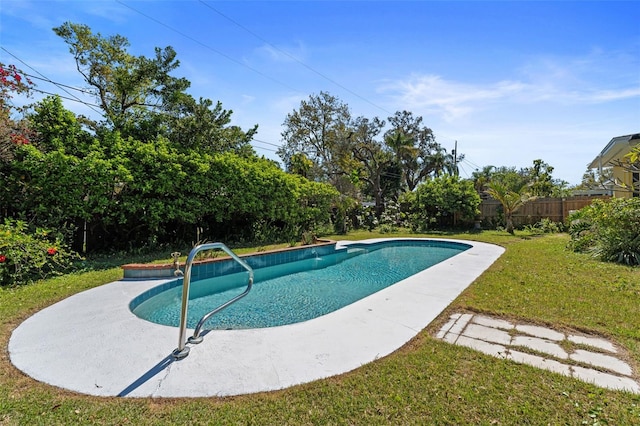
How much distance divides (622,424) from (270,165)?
12.5 meters

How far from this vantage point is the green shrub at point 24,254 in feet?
19.2

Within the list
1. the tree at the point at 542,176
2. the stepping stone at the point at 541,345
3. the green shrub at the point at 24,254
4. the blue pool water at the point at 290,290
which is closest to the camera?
the stepping stone at the point at 541,345

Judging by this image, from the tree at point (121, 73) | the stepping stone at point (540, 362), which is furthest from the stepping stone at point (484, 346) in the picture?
the tree at point (121, 73)

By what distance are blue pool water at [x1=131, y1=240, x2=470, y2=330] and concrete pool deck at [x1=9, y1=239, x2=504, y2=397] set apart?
37.9 inches

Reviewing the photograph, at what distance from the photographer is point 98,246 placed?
364 inches

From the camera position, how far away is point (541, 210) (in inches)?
695

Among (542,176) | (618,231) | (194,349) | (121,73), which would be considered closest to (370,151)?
(542,176)

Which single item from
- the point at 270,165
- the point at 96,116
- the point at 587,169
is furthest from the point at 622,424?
the point at 587,169

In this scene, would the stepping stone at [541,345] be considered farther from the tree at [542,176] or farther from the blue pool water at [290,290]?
the tree at [542,176]

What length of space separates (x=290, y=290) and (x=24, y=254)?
5156 mm

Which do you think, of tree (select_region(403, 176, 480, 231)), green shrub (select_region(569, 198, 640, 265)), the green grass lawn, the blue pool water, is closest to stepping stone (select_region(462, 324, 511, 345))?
the green grass lawn

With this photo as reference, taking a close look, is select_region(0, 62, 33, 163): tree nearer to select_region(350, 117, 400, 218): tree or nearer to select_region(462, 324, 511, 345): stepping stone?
select_region(462, 324, 511, 345): stepping stone

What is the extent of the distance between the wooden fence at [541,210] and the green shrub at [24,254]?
19.8m

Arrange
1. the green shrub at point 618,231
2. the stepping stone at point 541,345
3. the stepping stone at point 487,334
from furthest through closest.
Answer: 1. the green shrub at point 618,231
2. the stepping stone at point 487,334
3. the stepping stone at point 541,345
